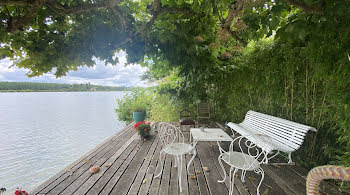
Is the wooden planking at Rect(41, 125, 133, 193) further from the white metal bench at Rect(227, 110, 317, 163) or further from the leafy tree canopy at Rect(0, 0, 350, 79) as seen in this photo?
the white metal bench at Rect(227, 110, 317, 163)

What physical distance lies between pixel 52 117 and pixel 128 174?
714 centimetres

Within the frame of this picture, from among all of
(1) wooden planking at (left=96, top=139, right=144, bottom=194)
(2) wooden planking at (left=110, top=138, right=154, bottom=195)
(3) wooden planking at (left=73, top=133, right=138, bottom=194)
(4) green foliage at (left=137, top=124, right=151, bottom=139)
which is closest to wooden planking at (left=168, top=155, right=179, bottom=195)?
(2) wooden planking at (left=110, top=138, right=154, bottom=195)

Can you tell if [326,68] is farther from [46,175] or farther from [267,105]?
[46,175]

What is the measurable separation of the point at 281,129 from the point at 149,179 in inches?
100

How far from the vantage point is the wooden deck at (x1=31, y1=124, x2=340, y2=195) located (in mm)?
1847

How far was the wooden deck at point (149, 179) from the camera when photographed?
1.85 metres

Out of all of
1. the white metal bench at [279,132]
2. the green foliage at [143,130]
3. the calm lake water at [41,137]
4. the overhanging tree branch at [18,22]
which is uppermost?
the overhanging tree branch at [18,22]

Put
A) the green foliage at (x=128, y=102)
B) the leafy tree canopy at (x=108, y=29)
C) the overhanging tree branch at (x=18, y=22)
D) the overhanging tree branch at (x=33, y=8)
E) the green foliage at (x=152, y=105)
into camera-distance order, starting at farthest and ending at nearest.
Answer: the green foliage at (x=128, y=102)
the green foliage at (x=152, y=105)
the leafy tree canopy at (x=108, y=29)
the overhanging tree branch at (x=18, y=22)
the overhanging tree branch at (x=33, y=8)

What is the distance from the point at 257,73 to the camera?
11.7 ft

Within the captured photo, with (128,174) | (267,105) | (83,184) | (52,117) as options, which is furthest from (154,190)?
(52,117)

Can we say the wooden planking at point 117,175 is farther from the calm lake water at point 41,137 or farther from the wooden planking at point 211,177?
the calm lake water at point 41,137

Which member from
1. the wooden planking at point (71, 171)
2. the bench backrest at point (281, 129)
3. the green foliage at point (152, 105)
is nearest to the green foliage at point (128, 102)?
the green foliage at point (152, 105)

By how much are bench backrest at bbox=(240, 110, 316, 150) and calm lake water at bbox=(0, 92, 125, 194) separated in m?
4.80

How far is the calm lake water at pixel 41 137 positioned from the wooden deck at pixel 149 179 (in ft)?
Result: 4.74
